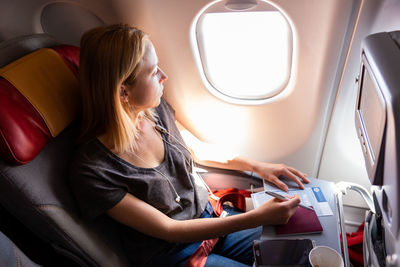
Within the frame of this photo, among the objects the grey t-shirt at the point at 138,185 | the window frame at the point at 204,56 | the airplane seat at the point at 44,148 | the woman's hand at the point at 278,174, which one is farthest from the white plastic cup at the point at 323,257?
the window frame at the point at 204,56

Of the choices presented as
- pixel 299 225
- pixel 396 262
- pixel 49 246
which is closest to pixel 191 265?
pixel 299 225

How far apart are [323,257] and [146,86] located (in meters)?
0.88

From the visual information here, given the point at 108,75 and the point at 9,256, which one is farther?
the point at 108,75

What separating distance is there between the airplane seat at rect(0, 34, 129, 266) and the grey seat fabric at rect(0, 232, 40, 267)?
0.15 m

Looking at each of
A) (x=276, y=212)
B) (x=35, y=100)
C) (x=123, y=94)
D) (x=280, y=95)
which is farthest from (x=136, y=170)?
(x=280, y=95)

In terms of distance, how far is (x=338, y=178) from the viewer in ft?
6.50

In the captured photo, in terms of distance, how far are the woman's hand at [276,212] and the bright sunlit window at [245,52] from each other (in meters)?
0.69

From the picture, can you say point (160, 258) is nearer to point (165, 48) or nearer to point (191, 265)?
point (191, 265)

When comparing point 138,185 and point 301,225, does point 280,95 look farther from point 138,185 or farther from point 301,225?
point 138,185

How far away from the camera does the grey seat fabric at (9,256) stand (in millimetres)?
923

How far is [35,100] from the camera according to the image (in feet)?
3.81

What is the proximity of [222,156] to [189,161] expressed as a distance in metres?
0.22

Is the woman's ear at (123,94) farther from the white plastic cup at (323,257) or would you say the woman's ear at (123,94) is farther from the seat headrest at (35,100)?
the white plastic cup at (323,257)

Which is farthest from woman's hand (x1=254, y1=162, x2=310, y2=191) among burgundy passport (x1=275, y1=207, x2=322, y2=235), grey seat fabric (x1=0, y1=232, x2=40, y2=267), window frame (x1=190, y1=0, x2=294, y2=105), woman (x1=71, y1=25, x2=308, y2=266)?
grey seat fabric (x1=0, y1=232, x2=40, y2=267)
